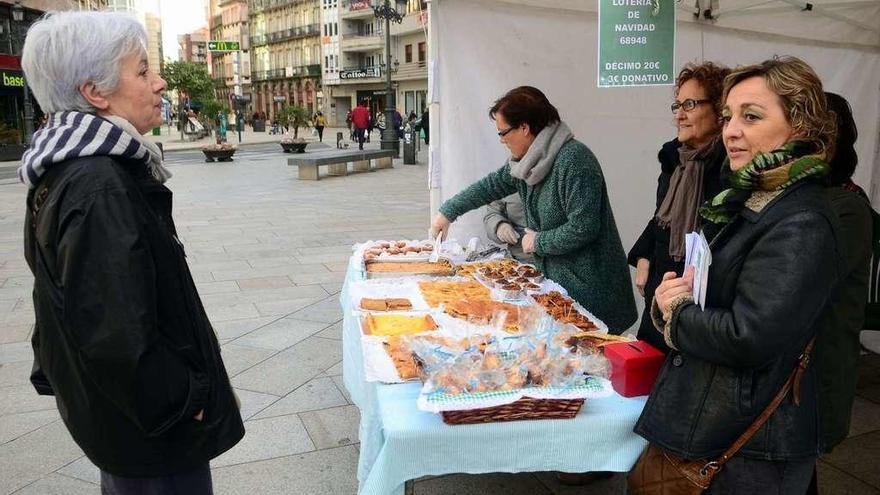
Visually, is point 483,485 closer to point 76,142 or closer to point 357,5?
point 76,142

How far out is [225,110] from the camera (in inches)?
1533

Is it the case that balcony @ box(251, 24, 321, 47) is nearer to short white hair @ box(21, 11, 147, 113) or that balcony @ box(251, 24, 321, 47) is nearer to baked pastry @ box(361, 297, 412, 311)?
baked pastry @ box(361, 297, 412, 311)

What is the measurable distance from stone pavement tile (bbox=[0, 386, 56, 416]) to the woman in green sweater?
314cm

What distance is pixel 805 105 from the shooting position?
1701 mm

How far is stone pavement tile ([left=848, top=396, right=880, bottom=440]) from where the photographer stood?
12.4 feet

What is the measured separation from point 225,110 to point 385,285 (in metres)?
38.4

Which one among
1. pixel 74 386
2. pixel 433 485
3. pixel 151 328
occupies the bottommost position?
pixel 433 485

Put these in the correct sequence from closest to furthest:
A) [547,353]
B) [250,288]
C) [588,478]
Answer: [547,353] → [588,478] → [250,288]

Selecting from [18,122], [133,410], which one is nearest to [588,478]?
[133,410]

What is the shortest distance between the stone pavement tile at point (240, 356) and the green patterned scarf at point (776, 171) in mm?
3781

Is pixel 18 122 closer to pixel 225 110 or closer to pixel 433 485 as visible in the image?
pixel 225 110

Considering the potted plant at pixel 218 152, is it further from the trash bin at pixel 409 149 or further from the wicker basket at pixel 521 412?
the wicker basket at pixel 521 412

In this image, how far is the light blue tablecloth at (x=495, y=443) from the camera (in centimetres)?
196

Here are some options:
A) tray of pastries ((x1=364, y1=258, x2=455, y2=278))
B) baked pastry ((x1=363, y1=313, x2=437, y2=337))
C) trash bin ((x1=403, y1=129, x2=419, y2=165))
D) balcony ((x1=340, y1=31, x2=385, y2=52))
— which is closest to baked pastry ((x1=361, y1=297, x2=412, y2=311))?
baked pastry ((x1=363, y1=313, x2=437, y2=337))
